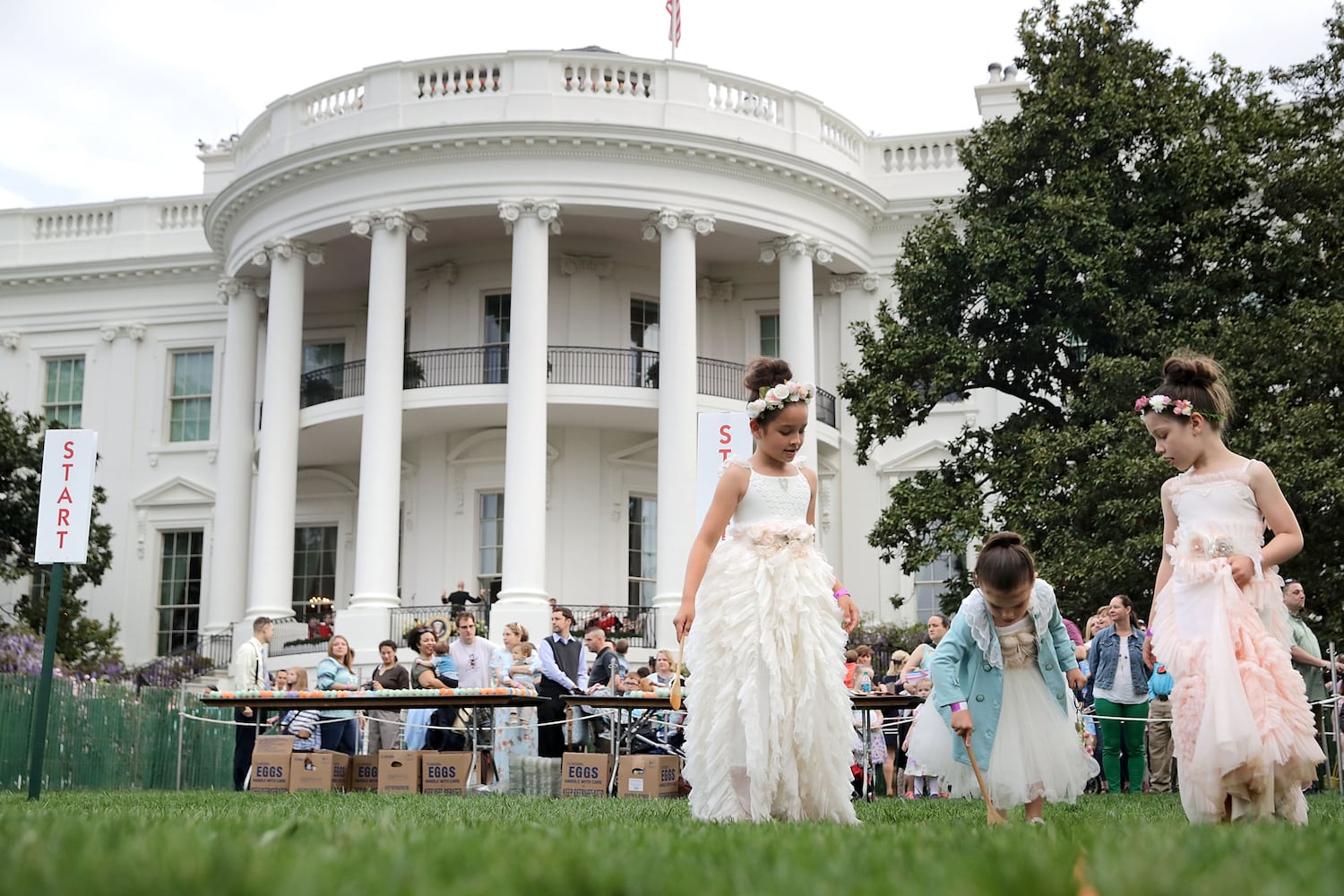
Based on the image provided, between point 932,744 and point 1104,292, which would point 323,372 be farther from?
point 932,744

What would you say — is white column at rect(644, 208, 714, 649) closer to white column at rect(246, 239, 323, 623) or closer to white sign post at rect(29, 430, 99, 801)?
white column at rect(246, 239, 323, 623)

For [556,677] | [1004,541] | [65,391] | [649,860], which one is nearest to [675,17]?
[65,391]

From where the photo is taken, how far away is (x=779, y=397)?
273 inches

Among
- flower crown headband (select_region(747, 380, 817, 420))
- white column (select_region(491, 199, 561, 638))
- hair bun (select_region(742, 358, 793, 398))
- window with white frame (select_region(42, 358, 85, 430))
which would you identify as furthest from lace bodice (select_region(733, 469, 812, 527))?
window with white frame (select_region(42, 358, 85, 430))

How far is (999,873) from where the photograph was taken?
276cm

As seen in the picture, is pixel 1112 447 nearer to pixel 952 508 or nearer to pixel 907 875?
pixel 952 508

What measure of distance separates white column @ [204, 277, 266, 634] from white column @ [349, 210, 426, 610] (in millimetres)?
4124

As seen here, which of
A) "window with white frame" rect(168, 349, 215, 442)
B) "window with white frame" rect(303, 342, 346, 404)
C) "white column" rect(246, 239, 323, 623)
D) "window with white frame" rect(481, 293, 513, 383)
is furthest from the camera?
"window with white frame" rect(168, 349, 215, 442)

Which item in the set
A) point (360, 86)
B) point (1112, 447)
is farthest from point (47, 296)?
point (1112, 447)

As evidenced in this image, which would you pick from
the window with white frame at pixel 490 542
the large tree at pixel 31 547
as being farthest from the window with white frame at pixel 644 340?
the large tree at pixel 31 547

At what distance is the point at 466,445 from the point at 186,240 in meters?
9.51

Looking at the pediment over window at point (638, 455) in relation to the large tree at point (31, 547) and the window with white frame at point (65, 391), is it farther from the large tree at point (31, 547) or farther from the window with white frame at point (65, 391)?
the window with white frame at point (65, 391)

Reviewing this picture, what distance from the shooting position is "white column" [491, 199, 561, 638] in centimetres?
2581

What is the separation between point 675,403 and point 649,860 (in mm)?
24038
